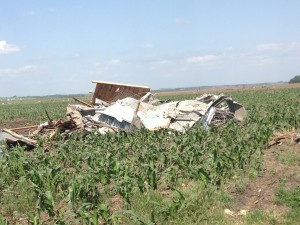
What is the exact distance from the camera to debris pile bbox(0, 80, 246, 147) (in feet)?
47.7

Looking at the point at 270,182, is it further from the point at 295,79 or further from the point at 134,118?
the point at 295,79

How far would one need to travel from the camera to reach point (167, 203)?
21.2 feet

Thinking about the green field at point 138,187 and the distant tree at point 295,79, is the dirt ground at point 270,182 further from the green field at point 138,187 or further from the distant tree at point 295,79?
the distant tree at point 295,79

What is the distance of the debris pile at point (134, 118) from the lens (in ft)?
47.7

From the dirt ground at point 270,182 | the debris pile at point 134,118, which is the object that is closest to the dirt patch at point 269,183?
the dirt ground at point 270,182

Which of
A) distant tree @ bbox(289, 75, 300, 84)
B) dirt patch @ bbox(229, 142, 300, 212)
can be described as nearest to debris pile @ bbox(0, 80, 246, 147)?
dirt patch @ bbox(229, 142, 300, 212)

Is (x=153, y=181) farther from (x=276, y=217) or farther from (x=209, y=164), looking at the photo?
(x=276, y=217)

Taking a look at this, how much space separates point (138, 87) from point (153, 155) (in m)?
10.7

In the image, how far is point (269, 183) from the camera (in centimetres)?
740

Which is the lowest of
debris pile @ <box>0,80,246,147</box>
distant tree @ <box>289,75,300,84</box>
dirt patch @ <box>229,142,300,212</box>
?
dirt patch @ <box>229,142,300,212</box>

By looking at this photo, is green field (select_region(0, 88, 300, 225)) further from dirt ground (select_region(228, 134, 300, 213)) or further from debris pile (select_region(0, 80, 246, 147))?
debris pile (select_region(0, 80, 246, 147))

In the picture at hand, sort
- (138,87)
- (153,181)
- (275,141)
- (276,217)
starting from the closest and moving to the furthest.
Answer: (276,217) → (153,181) → (275,141) → (138,87)

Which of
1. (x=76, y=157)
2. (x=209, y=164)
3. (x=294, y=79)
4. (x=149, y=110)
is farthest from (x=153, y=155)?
(x=294, y=79)

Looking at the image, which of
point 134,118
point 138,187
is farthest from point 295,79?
point 138,187
